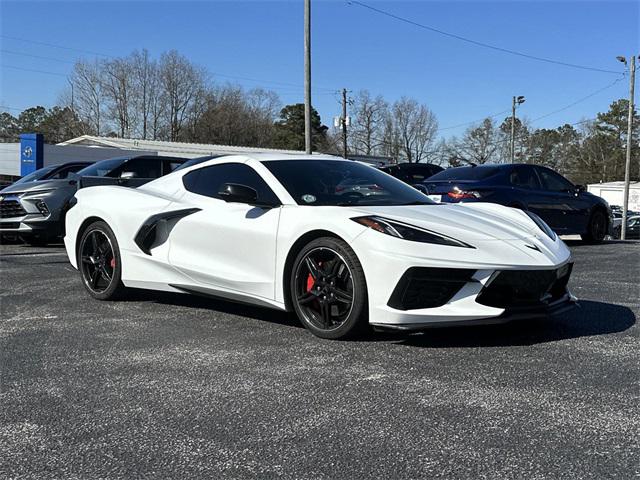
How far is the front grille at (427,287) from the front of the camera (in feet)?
12.8

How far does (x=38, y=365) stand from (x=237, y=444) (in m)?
1.72

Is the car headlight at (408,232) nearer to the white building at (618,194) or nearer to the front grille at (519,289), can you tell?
the front grille at (519,289)

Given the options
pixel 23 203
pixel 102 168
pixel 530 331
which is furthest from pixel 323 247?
pixel 102 168

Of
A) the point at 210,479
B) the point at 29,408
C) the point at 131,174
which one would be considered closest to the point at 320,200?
the point at 29,408

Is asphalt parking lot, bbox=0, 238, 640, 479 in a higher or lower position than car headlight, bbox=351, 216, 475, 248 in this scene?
lower

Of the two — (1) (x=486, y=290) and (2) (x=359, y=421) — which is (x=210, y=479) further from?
(1) (x=486, y=290)

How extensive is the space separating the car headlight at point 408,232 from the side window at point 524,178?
7.01m

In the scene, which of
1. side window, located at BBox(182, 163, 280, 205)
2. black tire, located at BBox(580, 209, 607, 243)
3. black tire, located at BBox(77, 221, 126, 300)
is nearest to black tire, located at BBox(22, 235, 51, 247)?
black tire, located at BBox(77, 221, 126, 300)

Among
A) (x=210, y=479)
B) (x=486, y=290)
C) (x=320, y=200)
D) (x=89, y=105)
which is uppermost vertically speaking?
(x=89, y=105)

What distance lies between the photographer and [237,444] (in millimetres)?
2594

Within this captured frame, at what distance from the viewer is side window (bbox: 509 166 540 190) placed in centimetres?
1070

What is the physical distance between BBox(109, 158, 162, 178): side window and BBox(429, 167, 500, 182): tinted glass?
472cm

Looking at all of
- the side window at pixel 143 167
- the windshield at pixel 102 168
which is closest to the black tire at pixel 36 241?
the windshield at pixel 102 168

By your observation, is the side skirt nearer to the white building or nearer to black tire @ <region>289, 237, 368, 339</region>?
black tire @ <region>289, 237, 368, 339</region>
